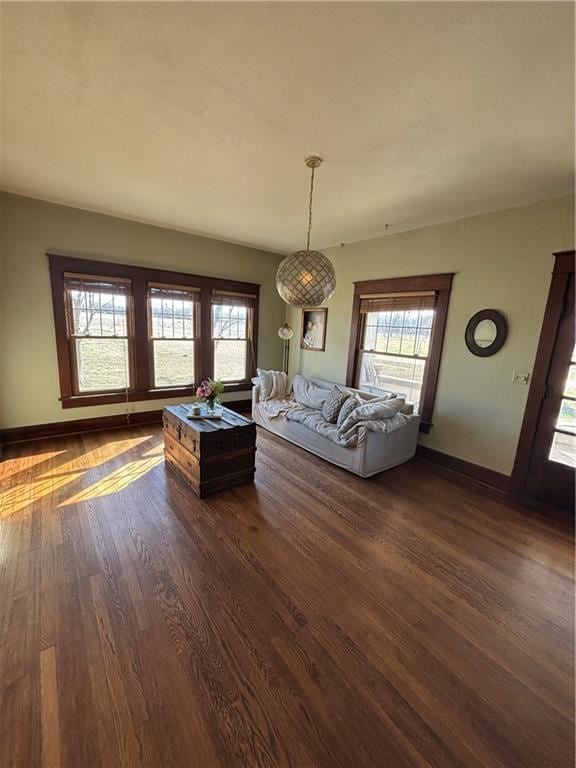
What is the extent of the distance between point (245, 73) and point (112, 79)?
754 mm

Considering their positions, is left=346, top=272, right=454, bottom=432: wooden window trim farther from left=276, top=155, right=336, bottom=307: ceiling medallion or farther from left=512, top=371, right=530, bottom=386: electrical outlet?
left=276, top=155, right=336, bottom=307: ceiling medallion

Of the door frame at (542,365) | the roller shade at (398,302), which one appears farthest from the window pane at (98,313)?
the door frame at (542,365)

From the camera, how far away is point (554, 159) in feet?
7.05

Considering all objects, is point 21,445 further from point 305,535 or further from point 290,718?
point 290,718

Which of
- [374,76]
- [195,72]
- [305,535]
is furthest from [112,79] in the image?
[305,535]

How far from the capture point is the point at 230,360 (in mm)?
5270

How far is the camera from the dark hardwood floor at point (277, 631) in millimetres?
1164

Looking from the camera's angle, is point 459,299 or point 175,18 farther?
point 459,299

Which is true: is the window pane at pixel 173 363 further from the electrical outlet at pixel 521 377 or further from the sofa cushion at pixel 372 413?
the electrical outlet at pixel 521 377

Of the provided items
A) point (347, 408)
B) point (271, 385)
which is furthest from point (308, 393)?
point (347, 408)

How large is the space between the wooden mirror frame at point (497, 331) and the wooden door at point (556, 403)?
326mm

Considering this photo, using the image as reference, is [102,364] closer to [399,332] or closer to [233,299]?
[233,299]

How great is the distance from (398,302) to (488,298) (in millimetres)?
1071

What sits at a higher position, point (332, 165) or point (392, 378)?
point (332, 165)
